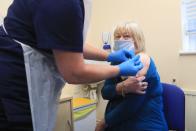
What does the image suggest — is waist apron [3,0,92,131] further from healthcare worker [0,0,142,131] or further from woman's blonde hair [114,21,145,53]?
woman's blonde hair [114,21,145,53]

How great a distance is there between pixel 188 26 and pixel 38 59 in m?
1.82

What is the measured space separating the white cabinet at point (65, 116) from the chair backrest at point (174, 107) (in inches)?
30.2

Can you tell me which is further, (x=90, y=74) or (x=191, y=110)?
(x=191, y=110)

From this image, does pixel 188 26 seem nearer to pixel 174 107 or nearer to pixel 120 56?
pixel 174 107

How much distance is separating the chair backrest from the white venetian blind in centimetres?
73

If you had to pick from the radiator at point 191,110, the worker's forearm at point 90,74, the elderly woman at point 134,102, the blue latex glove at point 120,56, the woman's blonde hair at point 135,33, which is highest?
the woman's blonde hair at point 135,33

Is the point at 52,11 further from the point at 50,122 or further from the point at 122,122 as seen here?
the point at 122,122

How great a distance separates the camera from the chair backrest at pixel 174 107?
5.62 ft

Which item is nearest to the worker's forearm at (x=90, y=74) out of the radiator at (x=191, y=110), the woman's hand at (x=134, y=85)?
the woman's hand at (x=134, y=85)

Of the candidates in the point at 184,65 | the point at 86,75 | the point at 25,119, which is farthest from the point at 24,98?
the point at 184,65

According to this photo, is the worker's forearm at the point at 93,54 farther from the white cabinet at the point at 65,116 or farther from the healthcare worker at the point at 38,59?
the white cabinet at the point at 65,116

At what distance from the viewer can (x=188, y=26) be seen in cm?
237

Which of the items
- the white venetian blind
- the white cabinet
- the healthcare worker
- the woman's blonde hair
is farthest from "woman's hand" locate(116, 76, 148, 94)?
the white venetian blind

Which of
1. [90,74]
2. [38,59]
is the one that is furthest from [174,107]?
[38,59]
